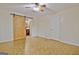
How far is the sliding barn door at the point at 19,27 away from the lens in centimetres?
165

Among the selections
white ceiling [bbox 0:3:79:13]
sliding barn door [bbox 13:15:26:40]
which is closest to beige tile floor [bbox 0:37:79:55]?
sliding barn door [bbox 13:15:26:40]

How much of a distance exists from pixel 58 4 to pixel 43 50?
0.60m

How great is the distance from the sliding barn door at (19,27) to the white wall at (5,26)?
7 centimetres

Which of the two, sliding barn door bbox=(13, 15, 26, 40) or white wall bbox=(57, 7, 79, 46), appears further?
sliding barn door bbox=(13, 15, 26, 40)

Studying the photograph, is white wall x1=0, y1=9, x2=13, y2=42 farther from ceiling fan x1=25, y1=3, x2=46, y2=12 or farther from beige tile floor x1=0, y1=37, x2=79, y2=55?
ceiling fan x1=25, y1=3, x2=46, y2=12

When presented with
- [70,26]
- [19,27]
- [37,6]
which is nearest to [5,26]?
[19,27]

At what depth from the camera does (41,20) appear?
1673mm

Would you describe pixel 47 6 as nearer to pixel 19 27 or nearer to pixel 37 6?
pixel 37 6

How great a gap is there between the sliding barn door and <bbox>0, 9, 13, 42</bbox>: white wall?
0.07 meters

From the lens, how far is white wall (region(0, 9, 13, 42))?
1.51 metres
